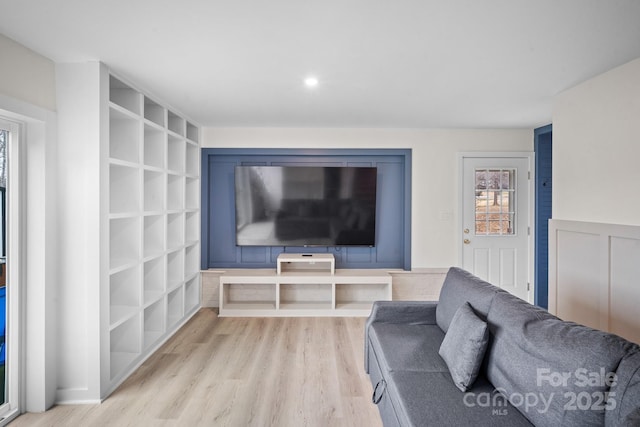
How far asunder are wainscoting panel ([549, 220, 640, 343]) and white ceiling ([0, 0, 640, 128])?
4.00 ft

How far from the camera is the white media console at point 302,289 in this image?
425cm

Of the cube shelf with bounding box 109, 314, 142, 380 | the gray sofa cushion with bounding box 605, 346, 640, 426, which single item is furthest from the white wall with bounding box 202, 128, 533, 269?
the gray sofa cushion with bounding box 605, 346, 640, 426

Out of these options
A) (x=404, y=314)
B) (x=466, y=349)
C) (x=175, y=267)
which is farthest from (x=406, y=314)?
(x=175, y=267)

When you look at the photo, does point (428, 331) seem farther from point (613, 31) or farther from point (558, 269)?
point (613, 31)

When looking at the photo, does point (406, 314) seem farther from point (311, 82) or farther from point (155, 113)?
point (155, 113)

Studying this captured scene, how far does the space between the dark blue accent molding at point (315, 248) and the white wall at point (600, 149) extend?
71.8 inches

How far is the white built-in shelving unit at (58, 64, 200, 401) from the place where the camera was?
7.98 ft

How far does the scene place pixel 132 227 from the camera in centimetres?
305

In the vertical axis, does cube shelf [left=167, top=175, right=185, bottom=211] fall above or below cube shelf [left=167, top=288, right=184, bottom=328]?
above

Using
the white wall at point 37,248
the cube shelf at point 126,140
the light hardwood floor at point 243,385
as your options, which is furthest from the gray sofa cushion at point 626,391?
the cube shelf at point 126,140

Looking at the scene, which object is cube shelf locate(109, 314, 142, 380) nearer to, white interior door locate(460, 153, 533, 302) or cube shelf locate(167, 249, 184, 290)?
cube shelf locate(167, 249, 184, 290)

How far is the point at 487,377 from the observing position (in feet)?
6.03

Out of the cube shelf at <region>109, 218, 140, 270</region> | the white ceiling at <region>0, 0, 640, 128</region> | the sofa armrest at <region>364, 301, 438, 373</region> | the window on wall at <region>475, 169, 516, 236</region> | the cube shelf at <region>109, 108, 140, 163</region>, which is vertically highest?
the white ceiling at <region>0, 0, 640, 128</region>

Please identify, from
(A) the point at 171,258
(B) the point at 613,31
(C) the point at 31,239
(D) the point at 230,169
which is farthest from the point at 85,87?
(B) the point at 613,31
